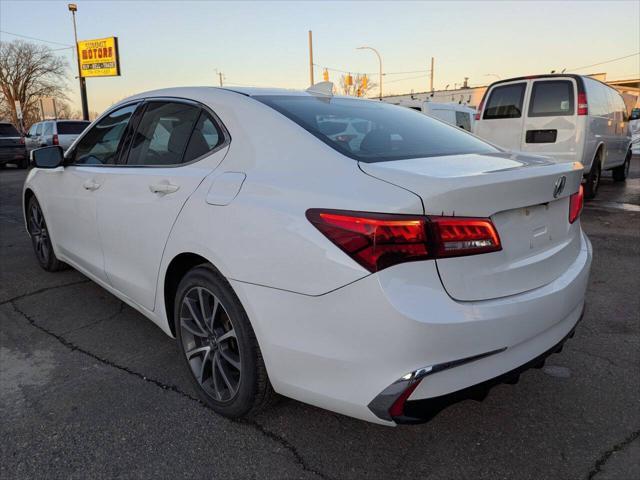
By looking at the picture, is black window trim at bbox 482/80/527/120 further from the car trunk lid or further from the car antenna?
the car trunk lid

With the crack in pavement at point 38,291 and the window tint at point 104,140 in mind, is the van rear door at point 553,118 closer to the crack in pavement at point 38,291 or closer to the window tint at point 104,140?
the window tint at point 104,140

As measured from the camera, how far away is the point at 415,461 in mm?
2031

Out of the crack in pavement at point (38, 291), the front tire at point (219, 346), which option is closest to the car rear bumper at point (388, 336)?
the front tire at point (219, 346)

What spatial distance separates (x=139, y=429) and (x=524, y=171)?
203 centimetres

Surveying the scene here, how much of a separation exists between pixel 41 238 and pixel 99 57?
36136 millimetres

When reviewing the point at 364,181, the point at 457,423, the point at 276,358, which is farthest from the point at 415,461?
the point at 364,181

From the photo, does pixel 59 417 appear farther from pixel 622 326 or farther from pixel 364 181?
Result: pixel 622 326

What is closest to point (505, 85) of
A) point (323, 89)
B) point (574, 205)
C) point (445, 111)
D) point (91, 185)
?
point (445, 111)

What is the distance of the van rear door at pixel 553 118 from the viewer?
791cm

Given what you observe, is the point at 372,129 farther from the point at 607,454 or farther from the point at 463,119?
the point at 463,119

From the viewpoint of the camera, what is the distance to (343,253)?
1.68 m

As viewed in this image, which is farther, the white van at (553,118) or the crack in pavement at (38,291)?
the white van at (553,118)

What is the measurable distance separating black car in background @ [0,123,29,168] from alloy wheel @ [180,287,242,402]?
17969mm

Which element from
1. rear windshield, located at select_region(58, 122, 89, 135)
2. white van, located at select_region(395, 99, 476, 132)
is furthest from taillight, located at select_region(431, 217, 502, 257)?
rear windshield, located at select_region(58, 122, 89, 135)
